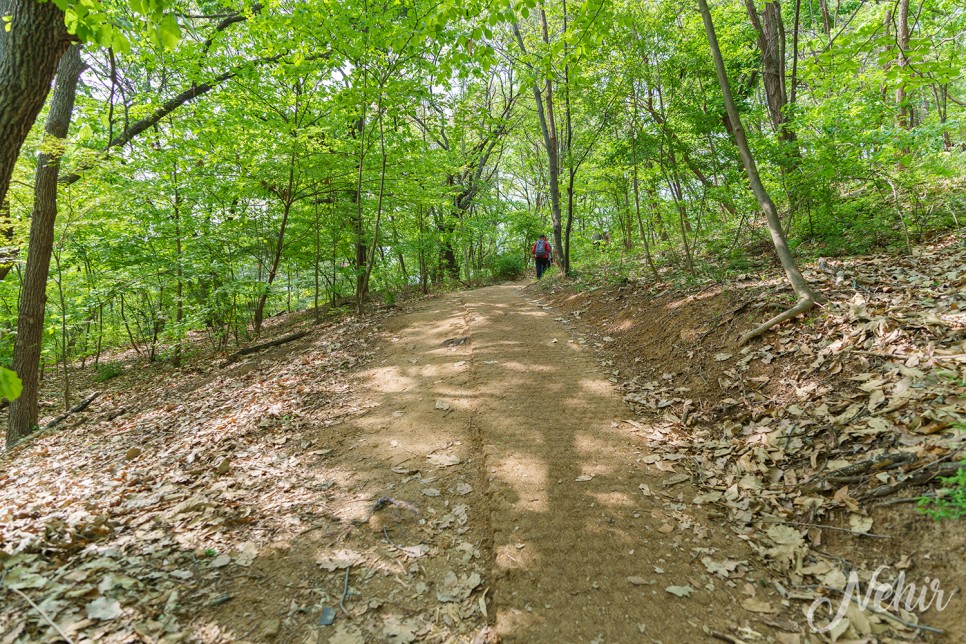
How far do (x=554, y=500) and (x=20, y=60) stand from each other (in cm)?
561

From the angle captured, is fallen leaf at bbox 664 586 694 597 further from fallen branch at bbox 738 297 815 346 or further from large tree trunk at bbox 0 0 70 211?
large tree trunk at bbox 0 0 70 211

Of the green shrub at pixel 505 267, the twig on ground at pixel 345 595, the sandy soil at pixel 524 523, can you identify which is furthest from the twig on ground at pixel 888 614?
the green shrub at pixel 505 267

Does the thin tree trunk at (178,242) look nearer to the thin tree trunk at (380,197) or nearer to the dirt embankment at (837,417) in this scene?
the thin tree trunk at (380,197)

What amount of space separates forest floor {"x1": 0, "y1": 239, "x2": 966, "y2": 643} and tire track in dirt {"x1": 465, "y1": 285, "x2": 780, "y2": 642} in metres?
0.02

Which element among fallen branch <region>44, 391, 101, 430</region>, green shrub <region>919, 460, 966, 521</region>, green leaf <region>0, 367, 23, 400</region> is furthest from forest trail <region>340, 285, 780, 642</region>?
fallen branch <region>44, 391, 101, 430</region>

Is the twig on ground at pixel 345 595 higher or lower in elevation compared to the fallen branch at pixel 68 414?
lower

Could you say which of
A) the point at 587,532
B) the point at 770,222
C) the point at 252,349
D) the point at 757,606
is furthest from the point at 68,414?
the point at 770,222

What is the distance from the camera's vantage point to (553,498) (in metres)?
3.46

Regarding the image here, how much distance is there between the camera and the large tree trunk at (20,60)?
11.1ft

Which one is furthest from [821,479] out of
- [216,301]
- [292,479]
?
[216,301]

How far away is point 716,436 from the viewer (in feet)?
13.1

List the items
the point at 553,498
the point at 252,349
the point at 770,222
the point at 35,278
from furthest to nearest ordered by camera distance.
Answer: the point at 252,349
the point at 35,278
the point at 770,222
the point at 553,498

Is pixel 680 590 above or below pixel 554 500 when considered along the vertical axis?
below

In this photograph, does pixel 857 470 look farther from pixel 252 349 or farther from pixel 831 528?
pixel 252 349
